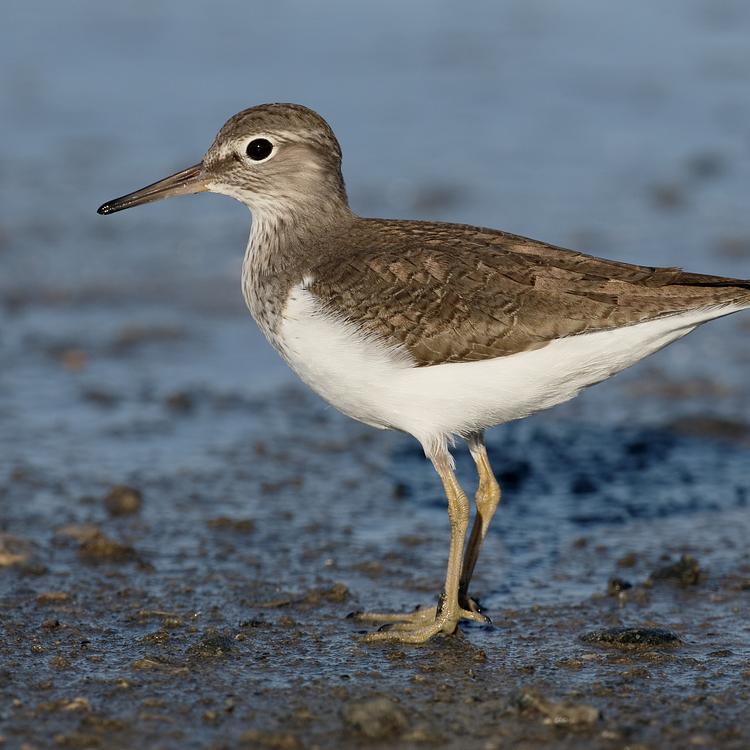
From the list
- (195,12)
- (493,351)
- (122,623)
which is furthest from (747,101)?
(122,623)

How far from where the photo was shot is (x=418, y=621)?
643cm

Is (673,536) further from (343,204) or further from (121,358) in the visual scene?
(121,358)

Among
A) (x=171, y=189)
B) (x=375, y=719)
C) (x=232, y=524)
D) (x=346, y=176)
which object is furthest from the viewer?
(x=346, y=176)

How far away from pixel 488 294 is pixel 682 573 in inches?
74.9

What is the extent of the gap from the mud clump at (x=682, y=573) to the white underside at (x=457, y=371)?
1.25 metres

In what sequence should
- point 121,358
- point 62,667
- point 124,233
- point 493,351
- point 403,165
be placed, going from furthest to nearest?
point 403,165 → point 124,233 → point 121,358 → point 493,351 → point 62,667

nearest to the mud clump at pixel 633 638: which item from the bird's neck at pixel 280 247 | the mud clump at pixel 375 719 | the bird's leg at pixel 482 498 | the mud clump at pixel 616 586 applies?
the mud clump at pixel 616 586

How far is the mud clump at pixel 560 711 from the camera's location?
16.7ft

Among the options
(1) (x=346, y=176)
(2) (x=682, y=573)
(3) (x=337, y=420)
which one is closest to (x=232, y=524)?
(3) (x=337, y=420)

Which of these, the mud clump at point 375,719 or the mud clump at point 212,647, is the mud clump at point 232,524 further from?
the mud clump at point 375,719

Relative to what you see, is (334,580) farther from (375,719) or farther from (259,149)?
(259,149)

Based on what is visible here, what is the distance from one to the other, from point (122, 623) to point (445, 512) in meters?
2.40

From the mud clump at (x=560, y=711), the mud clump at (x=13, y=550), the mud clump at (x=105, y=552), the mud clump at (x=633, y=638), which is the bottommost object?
the mud clump at (x=560, y=711)

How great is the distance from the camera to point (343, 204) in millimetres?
7059
